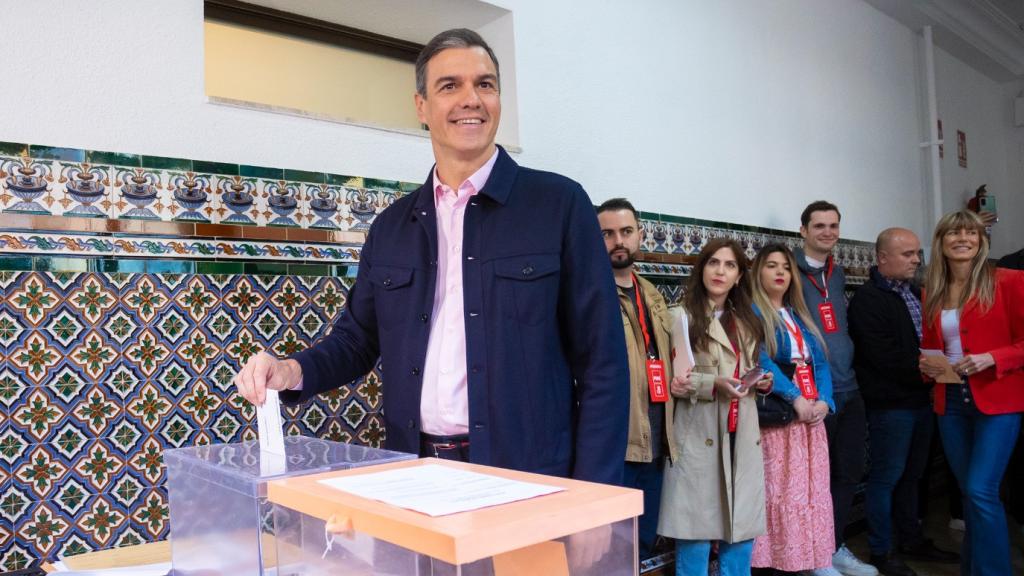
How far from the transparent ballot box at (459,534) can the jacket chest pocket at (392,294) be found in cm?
85

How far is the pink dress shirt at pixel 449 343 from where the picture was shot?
1.66 metres

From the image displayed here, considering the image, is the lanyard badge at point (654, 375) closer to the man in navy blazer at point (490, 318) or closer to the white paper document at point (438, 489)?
the man in navy blazer at point (490, 318)

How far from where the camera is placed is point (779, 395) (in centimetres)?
364

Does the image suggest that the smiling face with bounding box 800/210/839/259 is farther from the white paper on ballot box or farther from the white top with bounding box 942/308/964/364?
the white paper on ballot box

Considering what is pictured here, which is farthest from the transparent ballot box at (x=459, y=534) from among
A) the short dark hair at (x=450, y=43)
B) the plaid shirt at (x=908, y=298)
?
the plaid shirt at (x=908, y=298)

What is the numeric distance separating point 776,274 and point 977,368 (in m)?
0.97

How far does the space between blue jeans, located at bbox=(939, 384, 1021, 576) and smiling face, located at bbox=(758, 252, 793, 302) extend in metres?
0.86

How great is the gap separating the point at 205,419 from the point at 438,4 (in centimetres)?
175

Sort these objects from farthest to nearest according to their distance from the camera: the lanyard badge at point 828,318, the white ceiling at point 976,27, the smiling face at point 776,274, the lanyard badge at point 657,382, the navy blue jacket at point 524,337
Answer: the white ceiling at point 976,27 < the lanyard badge at point 828,318 < the smiling face at point 776,274 < the lanyard badge at point 657,382 < the navy blue jacket at point 524,337

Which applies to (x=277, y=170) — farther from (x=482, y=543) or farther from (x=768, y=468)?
(x=768, y=468)

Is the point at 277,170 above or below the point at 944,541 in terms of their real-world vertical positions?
above

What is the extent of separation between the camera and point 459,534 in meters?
0.66

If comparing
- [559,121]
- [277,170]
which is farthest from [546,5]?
[277,170]

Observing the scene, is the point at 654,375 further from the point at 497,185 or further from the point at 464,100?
the point at 464,100
